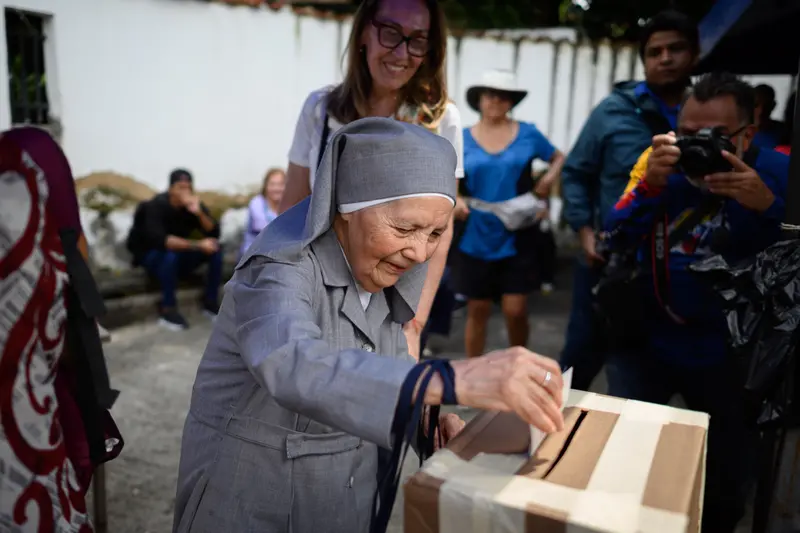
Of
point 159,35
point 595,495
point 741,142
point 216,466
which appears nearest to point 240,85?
point 159,35

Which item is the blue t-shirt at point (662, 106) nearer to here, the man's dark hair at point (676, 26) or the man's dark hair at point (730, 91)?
the man's dark hair at point (676, 26)

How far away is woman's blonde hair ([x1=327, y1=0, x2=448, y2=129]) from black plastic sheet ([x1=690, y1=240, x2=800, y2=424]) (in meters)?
0.97

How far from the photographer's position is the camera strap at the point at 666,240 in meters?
2.15

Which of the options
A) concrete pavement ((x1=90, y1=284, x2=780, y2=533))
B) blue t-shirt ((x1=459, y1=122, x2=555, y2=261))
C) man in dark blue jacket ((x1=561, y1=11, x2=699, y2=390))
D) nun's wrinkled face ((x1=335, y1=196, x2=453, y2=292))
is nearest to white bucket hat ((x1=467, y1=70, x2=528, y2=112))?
blue t-shirt ((x1=459, y1=122, x2=555, y2=261))

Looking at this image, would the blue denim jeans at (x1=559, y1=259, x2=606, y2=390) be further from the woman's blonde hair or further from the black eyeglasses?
the black eyeglasses

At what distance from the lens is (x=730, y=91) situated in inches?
82.3

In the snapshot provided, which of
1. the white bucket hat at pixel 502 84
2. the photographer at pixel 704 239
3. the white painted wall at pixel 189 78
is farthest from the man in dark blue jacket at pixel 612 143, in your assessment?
the white painted wall at pixel 189 78

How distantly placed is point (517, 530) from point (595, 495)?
0.44 ft

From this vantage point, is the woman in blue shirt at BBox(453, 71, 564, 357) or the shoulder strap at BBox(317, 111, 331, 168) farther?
the woman in blue shirt at BBox(453, 71, 564, 357)

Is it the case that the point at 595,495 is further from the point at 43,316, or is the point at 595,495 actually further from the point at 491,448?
the point at 43,316

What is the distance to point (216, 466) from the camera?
4.44 feet

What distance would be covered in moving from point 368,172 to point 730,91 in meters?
1.36

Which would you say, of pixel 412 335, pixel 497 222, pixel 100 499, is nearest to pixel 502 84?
pixel 497 222

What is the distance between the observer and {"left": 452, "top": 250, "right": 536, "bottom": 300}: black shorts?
399 centimetres
